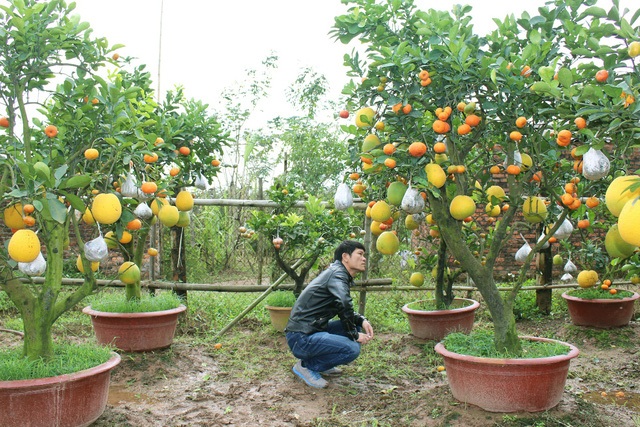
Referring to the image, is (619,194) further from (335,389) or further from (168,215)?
(168,215)

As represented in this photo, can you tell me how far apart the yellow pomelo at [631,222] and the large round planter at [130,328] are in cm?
323

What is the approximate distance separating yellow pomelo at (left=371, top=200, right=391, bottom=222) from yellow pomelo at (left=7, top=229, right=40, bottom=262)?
1655 mm

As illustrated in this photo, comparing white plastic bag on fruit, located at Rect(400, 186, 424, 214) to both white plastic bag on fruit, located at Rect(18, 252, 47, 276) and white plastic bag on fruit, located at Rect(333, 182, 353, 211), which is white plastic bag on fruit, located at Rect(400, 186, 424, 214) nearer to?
white plastic bag on fruit, located at Rect(333, 182, 353, 211)

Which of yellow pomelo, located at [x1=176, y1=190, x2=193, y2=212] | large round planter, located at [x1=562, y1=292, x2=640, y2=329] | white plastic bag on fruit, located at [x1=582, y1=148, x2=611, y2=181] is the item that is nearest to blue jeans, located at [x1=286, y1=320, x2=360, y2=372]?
yellow pomelo, located at [x1=176, y1=190, x2=193, y2=212]

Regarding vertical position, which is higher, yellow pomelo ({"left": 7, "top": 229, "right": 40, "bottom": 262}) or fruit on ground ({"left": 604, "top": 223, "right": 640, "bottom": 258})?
fruit on ground ({"left": 604, "top": 223, "right": 640, "bottom": 258})

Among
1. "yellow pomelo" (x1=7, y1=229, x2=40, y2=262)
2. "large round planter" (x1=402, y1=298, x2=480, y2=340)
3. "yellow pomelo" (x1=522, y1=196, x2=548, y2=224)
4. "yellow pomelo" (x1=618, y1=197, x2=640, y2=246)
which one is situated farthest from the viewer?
"large round planter" (x1=402, y1=298, x2=480, y2=340)

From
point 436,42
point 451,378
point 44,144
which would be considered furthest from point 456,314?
point 44,144

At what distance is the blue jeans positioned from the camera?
11.7ft

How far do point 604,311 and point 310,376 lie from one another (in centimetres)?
279

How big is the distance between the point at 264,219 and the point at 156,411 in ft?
6.56

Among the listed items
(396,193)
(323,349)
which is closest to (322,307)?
(323,349)

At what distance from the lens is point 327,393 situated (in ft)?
→ 11.5

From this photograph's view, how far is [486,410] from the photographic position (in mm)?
2797

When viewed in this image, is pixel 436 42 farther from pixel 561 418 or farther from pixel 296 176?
pixel 296 176
